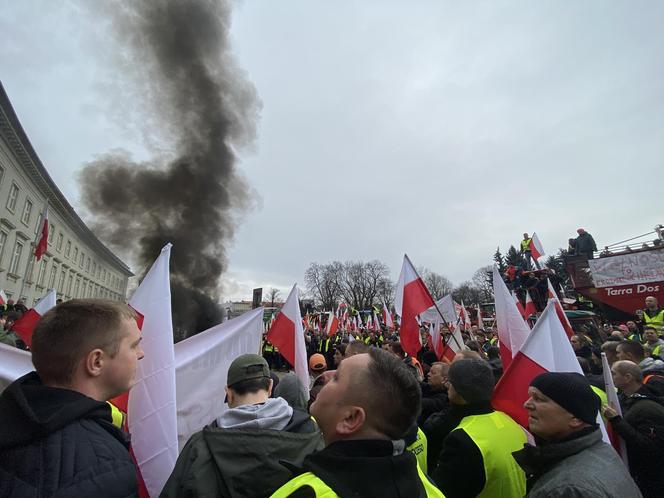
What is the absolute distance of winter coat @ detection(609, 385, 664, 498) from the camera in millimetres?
2641

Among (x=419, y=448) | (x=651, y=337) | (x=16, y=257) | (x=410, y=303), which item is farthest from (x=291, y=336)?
(x=16, y=257)

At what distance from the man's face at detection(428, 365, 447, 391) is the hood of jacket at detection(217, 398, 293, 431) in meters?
2.43

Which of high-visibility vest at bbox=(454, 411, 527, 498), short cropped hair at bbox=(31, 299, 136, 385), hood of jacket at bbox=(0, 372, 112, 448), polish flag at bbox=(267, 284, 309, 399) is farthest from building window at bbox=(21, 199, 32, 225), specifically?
high-visibility vest at bbox=(454, 411, 527, 498)

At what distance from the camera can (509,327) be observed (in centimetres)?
471

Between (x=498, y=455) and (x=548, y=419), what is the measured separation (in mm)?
480

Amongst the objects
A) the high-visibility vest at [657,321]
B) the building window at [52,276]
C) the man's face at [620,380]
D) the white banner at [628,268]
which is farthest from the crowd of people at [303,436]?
the building window at [52,276]

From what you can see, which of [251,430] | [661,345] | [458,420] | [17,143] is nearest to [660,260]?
[661,345]

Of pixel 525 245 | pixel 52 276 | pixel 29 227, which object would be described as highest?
pixel 29 227

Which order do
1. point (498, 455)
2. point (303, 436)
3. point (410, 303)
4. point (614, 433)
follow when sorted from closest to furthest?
point (303, 436) < point (498, 455) < point (614, 433) < point (410, 303)

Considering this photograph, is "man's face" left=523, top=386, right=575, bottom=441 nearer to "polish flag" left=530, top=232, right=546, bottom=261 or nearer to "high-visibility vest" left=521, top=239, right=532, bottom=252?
"polish flag" left=530, top=232, right=546, bottom=261

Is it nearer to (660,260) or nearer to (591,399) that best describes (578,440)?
(591,399)

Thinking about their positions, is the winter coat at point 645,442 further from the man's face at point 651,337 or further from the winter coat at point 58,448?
the man's face at point 651,337

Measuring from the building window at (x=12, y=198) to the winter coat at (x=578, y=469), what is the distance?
32613 mm

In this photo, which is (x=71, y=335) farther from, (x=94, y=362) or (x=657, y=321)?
(x=657, y=321)
